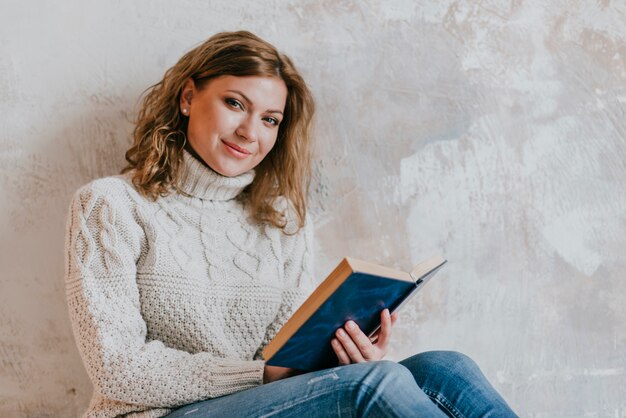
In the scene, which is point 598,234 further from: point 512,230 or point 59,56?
point 59,56

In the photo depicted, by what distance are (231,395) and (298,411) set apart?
16 cm

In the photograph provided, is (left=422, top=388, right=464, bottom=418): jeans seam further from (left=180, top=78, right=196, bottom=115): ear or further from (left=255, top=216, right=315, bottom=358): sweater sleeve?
(left=180, top=78, right=196, bottom=115): ear

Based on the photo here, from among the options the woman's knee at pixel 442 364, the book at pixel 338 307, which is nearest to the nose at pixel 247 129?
the book at pixel 338 307

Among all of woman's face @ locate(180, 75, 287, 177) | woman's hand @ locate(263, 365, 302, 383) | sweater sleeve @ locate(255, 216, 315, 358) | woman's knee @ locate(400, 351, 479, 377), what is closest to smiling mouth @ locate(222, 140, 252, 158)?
woman's face @ locate(180, 75, 287, 177)

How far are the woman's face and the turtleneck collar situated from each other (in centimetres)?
2

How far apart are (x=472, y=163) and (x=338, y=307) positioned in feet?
2.33

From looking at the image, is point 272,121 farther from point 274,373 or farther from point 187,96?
point 274,373

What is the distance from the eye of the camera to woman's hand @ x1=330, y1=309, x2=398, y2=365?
1.12 m

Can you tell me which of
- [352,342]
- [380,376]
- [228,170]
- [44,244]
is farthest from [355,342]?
[44,244]

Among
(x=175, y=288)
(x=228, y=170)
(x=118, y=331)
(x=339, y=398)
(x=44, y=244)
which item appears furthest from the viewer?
(x=44, y=244)

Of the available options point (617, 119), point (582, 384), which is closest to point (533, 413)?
point (582, 384)

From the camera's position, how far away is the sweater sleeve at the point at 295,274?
54.4 inches

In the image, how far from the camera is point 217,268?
1312mm

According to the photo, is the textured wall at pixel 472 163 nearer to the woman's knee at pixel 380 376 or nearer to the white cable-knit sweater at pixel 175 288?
the white cable-knit sweater at pixel 175 288
